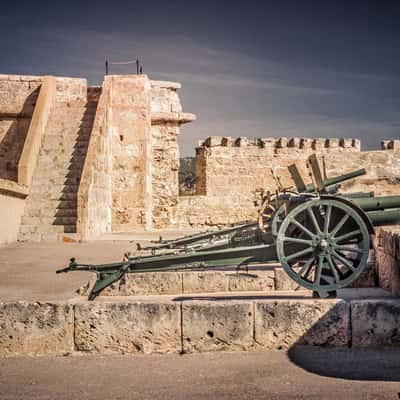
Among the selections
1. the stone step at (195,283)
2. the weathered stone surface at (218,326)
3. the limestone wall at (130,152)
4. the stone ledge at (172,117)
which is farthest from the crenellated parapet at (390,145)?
the weathered stone surface at (218,326)

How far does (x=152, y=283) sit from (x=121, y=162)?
888cm

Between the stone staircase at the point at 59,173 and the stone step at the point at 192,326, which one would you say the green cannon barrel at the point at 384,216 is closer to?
the stone step at the point at 192,326

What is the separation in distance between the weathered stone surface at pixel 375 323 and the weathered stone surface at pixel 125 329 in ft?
4.49

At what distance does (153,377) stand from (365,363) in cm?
147

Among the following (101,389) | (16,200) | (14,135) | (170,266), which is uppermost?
(14,135)

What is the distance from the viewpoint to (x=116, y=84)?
15.1 m

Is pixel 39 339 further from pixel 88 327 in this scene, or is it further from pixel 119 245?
pixel 119 245

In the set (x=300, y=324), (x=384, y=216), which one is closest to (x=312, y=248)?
(x=300, y=324)

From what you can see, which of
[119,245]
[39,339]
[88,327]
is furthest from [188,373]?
[119,245]

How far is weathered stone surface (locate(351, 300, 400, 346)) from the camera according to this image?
4273 mm

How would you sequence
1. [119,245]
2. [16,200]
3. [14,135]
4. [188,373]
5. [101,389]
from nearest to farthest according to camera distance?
[101,389], [188,373], [119,245], [16,200], [14,135]

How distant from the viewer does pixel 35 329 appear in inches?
172

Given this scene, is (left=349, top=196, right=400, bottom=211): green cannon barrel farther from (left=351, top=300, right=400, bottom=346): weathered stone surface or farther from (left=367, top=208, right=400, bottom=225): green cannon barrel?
(left=351, top=300, right=400, bottom=346): weathered stone surface

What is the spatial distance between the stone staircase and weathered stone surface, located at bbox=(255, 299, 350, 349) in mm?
7224
